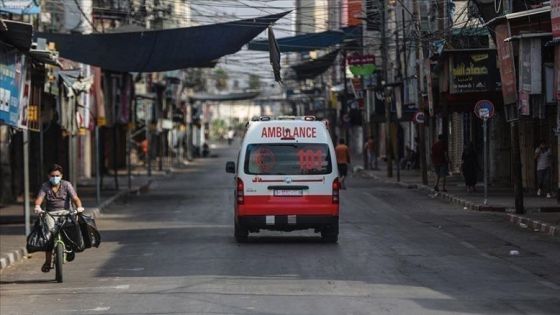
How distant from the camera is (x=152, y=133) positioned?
259 feet

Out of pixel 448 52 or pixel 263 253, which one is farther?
pixel 448 52

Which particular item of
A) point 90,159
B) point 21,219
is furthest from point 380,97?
point 21,219

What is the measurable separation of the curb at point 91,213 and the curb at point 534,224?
10.9 m

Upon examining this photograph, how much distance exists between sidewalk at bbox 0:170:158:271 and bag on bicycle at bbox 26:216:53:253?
2.79 metres

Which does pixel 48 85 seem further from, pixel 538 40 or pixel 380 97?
pixel 380 97

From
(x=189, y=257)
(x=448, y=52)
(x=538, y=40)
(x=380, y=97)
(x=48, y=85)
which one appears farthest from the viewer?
(x=380, y=97)

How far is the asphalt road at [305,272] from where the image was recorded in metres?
13.8

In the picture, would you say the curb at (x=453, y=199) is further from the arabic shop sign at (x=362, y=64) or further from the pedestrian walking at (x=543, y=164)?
the arabic shop sign at (x=362, y=64)

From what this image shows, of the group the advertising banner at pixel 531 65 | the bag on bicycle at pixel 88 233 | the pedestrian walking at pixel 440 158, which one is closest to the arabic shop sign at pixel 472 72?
the pedestrian walking at pixel 440 158

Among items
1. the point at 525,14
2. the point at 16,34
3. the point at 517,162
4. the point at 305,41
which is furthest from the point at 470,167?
the point at 16,34

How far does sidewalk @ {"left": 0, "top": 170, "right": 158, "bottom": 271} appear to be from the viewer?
2219 centimetres

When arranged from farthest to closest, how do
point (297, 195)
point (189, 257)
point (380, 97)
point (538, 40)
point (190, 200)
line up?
point (380, 97) → point (190, 200) → point (538, 40) → point (297, 195) → point (189, 257)

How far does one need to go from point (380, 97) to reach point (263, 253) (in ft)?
127

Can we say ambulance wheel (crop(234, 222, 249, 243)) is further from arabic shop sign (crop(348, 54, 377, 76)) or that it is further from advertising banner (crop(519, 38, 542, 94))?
arabic shop sign (crop(348, 54, 377, 76))
